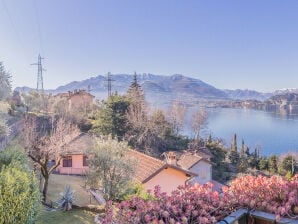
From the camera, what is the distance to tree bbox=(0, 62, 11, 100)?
1139cm

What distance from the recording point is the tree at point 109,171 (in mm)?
15539

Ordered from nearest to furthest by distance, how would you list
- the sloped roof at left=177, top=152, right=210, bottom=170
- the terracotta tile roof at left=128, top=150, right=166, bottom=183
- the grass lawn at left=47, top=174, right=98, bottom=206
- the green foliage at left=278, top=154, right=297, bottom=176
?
the grass lawn at left=47, top=174, right=98, bottom=206 → the terracotta tile roof at left=128, top=150, right=166, bottom=183 → the sloped roof at left=177, top=152, right=210, bottom=170 → the green foliage at left=278, top=154, right=297, bottom=176

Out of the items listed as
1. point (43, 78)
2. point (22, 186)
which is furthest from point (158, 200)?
point (43, 78)

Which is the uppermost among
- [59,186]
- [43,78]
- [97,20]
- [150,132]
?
[97,20]

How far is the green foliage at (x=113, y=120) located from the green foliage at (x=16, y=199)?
25.6m

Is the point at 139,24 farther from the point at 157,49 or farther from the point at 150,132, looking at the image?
the point at 157,49

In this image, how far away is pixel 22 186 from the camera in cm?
709

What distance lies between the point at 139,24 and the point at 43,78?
17972 mm

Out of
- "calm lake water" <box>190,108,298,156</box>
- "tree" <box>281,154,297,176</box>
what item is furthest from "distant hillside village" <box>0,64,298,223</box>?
"calm lake water" <box>190,108,298,156</box>

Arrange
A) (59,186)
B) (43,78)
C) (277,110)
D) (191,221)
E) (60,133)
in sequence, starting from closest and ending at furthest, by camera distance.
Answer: (191,221), (60,133), (59,186), (43,78), (277,110)

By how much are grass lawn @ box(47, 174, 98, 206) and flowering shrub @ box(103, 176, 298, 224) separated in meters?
14.7

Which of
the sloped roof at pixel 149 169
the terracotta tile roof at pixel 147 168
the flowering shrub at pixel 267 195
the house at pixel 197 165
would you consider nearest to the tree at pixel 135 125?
the house at pixel 197 165

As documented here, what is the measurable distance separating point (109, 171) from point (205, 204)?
42.9ft

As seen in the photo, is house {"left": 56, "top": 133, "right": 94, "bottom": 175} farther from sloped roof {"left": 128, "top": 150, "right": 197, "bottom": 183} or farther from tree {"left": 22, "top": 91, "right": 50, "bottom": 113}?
tree {"left": 22, "top": 91, "right": 50, "bottom": 113}
